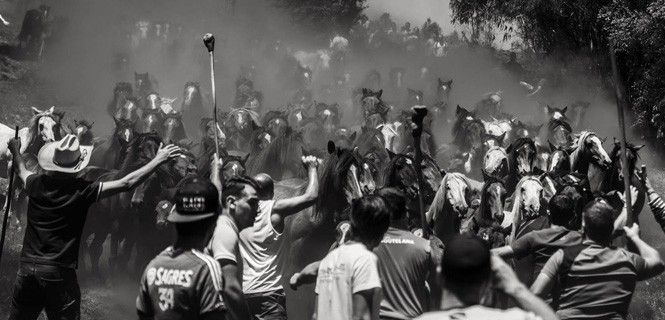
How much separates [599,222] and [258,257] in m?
2.74

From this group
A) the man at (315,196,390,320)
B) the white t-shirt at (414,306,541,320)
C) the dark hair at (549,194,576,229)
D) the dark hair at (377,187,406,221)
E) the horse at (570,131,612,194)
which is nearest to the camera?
the white t-shirt at (414,306,541,320)

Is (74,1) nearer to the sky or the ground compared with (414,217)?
nearer to the sky

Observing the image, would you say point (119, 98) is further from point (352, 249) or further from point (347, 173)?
point (352, 249)

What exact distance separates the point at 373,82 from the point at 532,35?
12.2m

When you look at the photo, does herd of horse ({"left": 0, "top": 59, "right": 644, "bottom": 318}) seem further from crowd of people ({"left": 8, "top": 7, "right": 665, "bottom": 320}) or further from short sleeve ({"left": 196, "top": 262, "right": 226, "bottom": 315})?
short sleeve ({"left": 196, "top": 262, "right": 226, "bottom": 315})

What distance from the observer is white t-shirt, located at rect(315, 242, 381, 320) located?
495cm

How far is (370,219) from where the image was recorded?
5.30 m

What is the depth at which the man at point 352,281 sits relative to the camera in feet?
16.2

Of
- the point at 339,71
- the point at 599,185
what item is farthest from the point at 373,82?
the point at 599,185

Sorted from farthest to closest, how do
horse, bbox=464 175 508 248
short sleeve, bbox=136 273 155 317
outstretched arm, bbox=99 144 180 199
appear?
horse, bbox=464 175 508 248
outstretched arm, bbox=99 144 180 199
short sleeve, bbox=136 273 155 317

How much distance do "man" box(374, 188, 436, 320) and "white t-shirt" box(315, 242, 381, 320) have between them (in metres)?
0.72

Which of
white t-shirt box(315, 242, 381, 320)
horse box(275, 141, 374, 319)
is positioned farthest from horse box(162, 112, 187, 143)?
white t-shirt box(315, 242, 381, 320)

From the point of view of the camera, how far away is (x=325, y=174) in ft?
34.9

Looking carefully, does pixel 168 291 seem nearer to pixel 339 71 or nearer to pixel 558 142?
pixel 558 142
